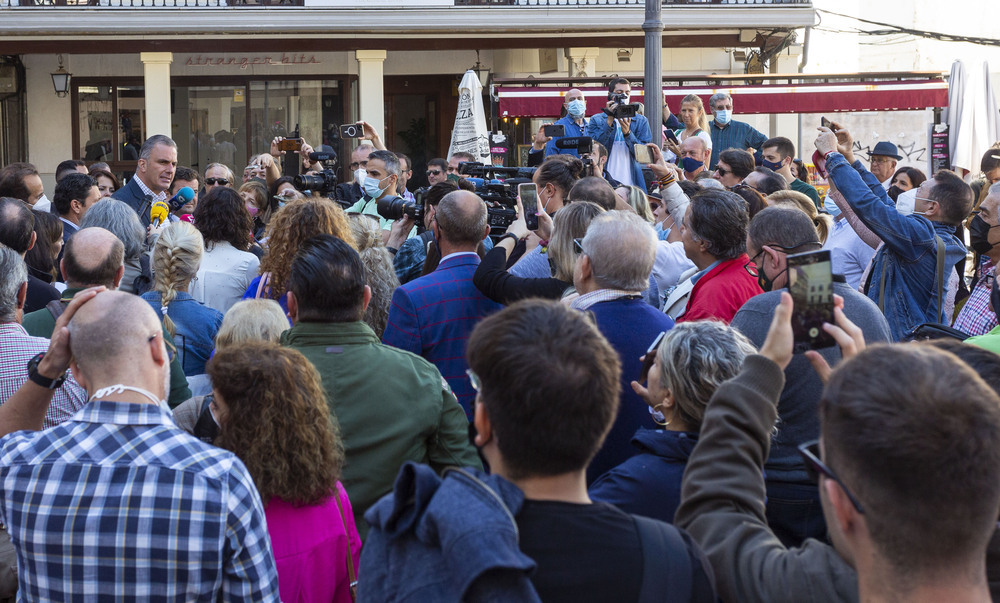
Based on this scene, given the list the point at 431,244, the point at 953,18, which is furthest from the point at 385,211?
the point at 953,18

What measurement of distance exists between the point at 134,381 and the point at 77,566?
45 cm

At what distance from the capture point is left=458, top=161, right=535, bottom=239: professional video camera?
5.54 m

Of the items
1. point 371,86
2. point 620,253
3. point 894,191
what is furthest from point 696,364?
point 371,86

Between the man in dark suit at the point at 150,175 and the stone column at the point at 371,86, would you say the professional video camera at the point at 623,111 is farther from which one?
the stone column at the point at 371,86

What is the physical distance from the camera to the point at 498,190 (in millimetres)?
5691

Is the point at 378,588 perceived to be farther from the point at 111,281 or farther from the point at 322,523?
the point at 111,281

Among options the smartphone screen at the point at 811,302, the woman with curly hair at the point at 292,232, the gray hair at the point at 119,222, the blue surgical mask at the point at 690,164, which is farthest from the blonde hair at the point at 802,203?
the gray hair at the point at 119,222

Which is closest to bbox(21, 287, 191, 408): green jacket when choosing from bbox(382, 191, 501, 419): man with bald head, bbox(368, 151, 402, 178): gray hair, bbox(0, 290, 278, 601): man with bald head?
bbox(382, 191, 501, 419): man with bald head

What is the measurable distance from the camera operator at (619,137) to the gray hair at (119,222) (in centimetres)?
379

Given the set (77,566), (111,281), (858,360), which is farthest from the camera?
(111,281)

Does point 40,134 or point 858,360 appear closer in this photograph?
point 858,360

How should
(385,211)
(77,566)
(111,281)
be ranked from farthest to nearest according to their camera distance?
(385,211), (111,281), (77,566)

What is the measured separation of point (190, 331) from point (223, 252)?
1.15 m

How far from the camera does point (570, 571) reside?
5.74 ft
